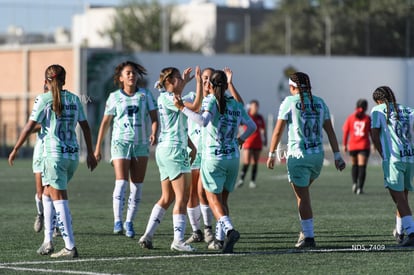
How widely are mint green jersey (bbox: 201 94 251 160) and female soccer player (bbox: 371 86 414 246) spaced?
6.66 ft

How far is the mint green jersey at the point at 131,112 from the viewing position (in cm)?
1522

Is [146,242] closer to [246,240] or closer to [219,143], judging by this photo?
[219,143]

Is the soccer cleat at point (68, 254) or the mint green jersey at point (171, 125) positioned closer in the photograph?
the soccer cleat at point (68, 254)

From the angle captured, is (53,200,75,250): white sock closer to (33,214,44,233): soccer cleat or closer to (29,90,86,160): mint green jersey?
(29,90,86,160): mint green jersey

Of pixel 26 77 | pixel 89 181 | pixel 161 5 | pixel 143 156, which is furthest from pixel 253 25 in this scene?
pixel 143 156

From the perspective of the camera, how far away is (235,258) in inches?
494

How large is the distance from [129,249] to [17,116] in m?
44.6

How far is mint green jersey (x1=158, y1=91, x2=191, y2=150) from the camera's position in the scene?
43.8ft

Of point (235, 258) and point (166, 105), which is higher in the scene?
point (166, 105)

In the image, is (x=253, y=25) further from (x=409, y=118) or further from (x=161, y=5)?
(x=409, y=118)

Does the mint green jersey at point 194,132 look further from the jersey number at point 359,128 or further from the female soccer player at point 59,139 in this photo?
the jersey number at point 359,128

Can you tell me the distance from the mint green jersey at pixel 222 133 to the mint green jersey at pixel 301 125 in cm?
74

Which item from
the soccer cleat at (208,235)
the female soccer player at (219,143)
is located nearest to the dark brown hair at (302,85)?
the female soccer player at (219,143)

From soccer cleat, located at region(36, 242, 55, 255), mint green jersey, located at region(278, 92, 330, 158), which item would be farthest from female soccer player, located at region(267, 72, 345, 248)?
soccer cleat, located at region(36, 242, 55, 255)
